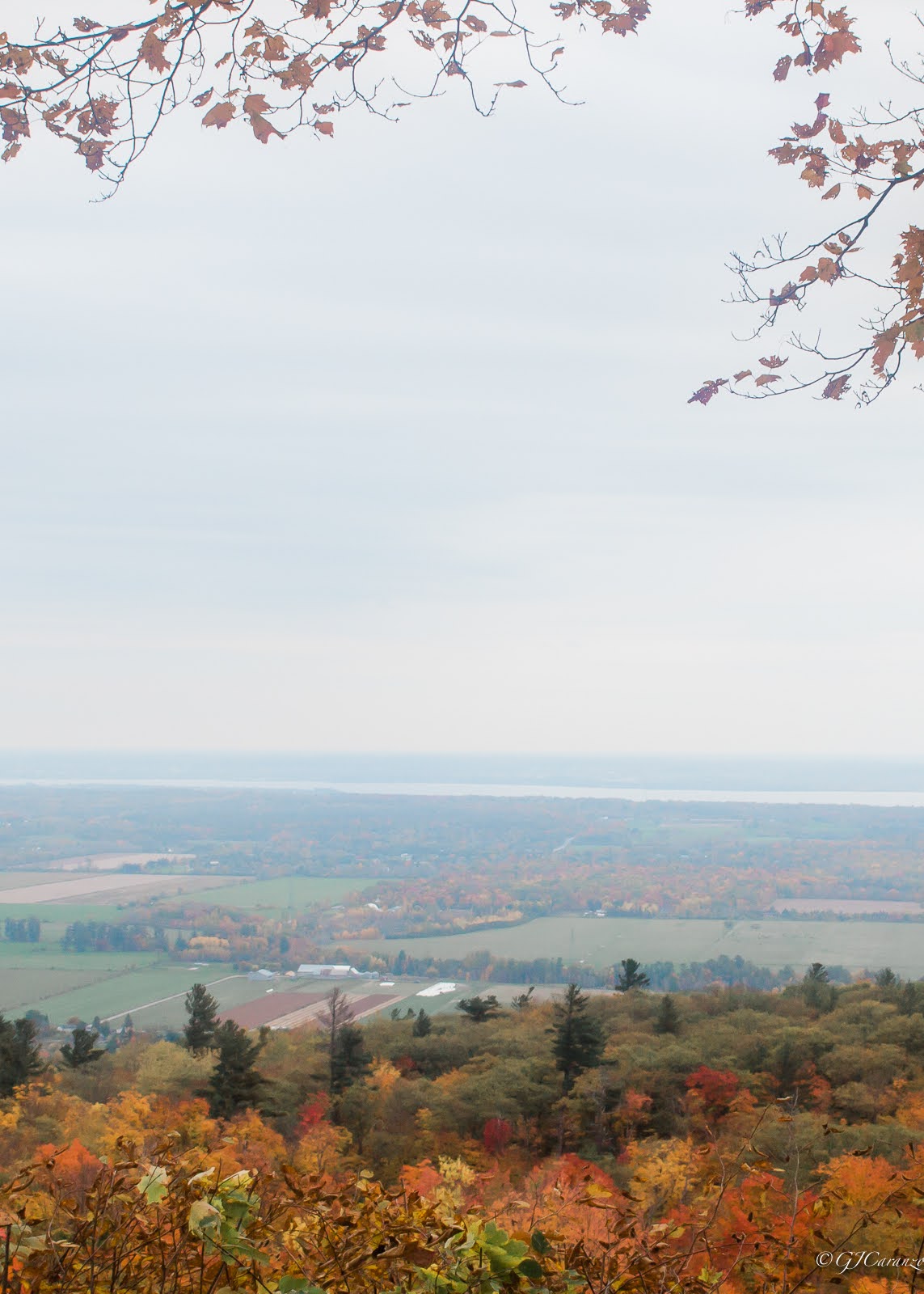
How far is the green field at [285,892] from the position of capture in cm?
7850

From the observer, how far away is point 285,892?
273 ft

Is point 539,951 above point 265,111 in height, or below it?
below

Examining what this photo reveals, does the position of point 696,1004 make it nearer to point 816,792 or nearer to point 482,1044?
point 482,1044

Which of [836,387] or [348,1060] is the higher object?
[836,387]

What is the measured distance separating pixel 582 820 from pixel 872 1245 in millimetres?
112305

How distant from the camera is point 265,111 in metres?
3.15

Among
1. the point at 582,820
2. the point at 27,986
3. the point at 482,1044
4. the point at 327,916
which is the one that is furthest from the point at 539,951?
the point at 582,820

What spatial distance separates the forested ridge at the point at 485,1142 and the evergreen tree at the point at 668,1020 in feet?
0.25

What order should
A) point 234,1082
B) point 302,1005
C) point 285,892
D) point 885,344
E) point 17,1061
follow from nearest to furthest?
point 885,344 → point 234,1082 → point 17,1061 → point 302,1005 → point 285,892

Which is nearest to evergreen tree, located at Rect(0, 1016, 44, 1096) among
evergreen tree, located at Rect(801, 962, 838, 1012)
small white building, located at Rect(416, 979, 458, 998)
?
evergreen tree, located at Rect(801, 962, 838, 1012)

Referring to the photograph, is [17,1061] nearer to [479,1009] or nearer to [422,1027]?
[422,1027]

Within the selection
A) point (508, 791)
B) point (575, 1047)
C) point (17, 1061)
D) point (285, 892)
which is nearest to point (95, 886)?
point (285, 892)

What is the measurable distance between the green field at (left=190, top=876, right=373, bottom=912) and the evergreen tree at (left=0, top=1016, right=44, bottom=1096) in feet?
173

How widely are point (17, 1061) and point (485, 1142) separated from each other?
477 inches
